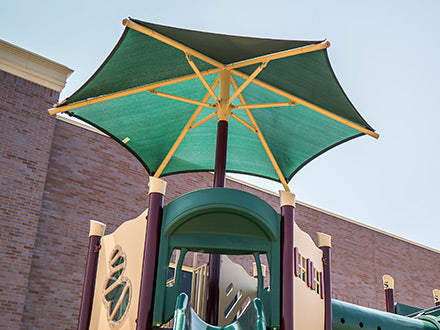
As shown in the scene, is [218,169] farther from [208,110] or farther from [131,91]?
[208,110]

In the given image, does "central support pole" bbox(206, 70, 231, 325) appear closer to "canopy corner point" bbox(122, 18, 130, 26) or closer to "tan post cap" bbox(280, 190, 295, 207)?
"tan post cap" bbox(280, 190, 295, 207)

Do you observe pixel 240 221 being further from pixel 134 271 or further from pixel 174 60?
pixel 174 60

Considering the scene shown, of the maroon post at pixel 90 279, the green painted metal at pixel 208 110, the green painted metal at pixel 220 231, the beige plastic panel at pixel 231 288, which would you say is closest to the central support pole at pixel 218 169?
the beige plastic panel at pixel 231 288

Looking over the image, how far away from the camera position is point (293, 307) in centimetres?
632

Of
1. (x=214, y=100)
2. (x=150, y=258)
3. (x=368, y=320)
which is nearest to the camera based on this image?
(x=150, y=258)

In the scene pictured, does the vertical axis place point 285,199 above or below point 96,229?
above

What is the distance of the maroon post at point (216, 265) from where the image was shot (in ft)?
23.6

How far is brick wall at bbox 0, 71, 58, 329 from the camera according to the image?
1123 cm

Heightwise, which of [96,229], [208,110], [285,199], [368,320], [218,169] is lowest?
Result: [368,320]

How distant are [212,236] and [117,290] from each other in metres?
1.38

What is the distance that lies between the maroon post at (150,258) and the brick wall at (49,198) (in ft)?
20.0

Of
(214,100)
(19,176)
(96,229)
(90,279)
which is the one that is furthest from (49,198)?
(90,279)

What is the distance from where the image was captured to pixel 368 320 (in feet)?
30.2

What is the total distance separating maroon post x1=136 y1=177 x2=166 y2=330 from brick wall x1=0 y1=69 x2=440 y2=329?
240 inches
